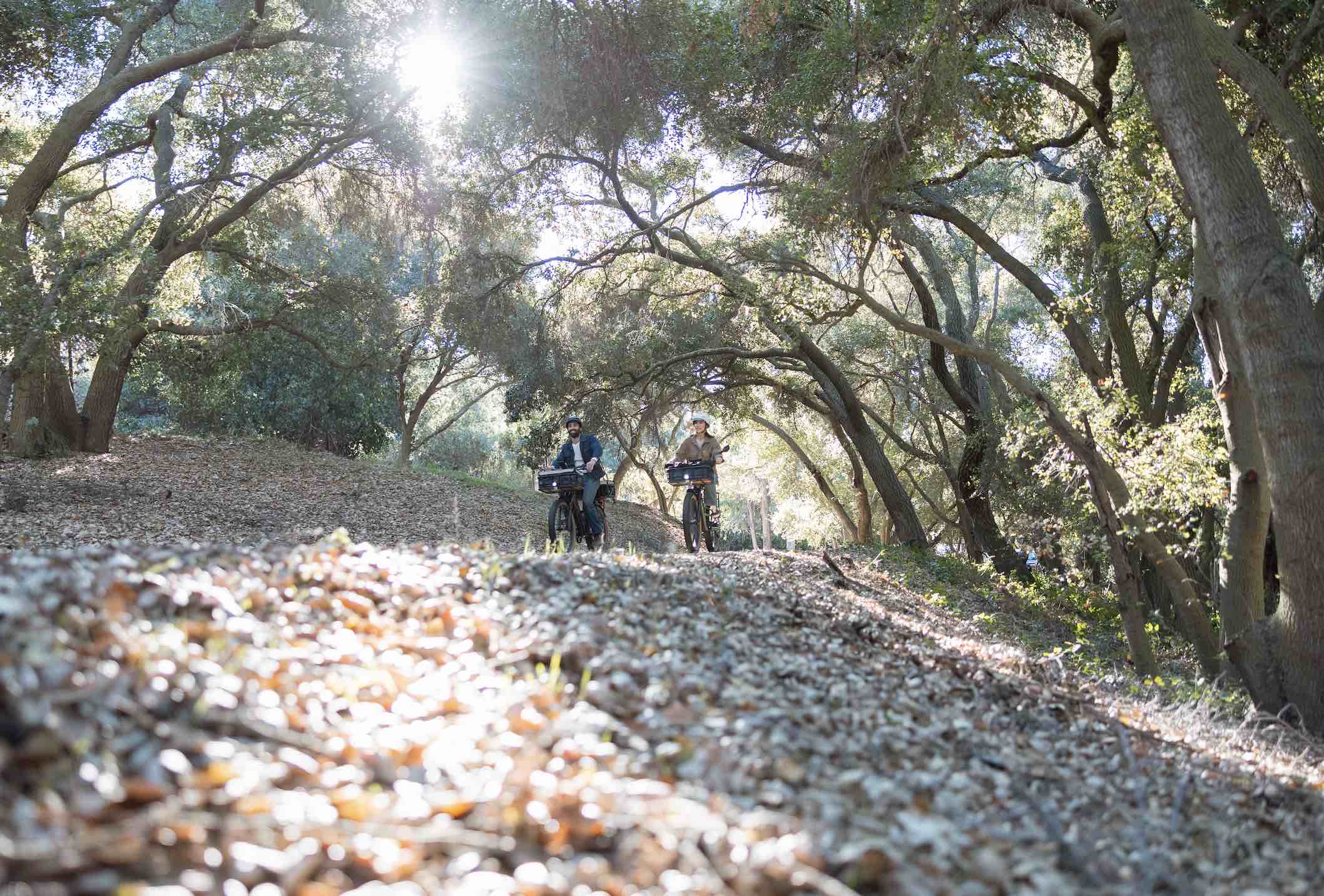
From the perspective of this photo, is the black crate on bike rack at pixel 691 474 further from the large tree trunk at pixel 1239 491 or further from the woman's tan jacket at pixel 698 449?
the large tree trunk at pixel 1239 491

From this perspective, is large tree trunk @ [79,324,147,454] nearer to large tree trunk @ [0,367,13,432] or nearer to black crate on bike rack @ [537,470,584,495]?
large tree trunk @ [0,367,13,432]

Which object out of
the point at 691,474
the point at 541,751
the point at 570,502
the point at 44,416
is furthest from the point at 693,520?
the point at 44,416

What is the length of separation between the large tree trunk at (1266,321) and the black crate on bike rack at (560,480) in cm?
656

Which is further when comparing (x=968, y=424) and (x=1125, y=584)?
(x=968, y=424)

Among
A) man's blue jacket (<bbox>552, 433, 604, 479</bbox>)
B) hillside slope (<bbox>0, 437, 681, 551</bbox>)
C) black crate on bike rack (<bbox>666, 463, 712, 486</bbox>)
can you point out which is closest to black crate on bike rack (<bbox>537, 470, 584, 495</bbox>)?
man's blue jacket (<bbox>552, 433, 604, 479</bbox>)

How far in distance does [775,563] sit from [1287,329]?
16.1 ft

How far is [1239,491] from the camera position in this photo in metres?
8.02

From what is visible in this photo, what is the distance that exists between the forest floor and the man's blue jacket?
522 cm

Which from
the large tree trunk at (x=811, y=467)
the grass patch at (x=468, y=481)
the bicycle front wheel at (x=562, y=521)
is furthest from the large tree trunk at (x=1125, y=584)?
the grass patch at (x=468, y=481)

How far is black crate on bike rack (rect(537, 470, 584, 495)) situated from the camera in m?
11.3

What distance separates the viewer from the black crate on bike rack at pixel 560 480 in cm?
1128

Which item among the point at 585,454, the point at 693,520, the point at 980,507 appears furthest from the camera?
the point at 980,507

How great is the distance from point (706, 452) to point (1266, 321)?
256 inches

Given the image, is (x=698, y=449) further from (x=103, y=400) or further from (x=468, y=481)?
(x=468, y=481)
